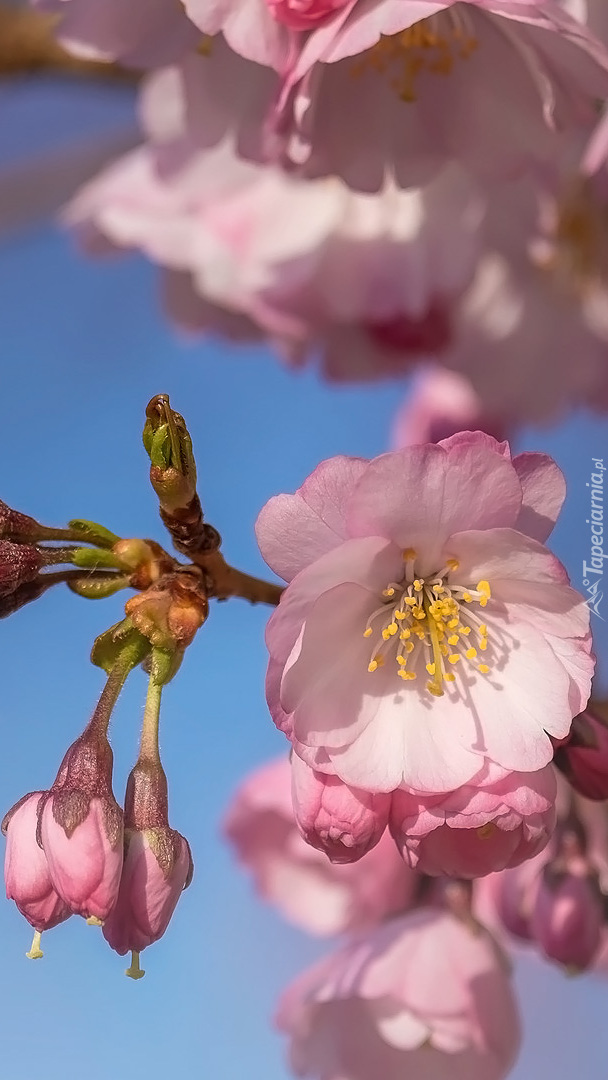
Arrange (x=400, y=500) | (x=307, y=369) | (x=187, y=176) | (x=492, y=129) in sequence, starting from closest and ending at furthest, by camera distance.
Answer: (x=400, y=500) → (x=492, y=129) → (x=187, y=176) → (x=307, y=369)

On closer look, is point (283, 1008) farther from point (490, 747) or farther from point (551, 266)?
point (551, 266)

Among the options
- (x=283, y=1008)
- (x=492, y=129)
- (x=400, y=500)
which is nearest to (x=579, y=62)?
(x=492, y=129)

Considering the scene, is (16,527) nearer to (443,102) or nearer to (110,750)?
(110,750)

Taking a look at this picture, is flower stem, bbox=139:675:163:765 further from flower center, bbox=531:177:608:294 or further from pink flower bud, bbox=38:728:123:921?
flower center, bbox=531:177:608:294

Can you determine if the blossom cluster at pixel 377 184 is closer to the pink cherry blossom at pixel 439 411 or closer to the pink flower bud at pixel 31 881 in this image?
the pink cherry blossom at pixel 439 411

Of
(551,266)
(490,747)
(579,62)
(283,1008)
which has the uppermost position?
(551,266)

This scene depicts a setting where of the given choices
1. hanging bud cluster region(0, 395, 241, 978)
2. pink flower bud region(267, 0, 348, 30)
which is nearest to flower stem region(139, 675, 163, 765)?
hanging bud cluster region(0, 395, 241, 978)

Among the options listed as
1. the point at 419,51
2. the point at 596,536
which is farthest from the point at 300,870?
the point at 419,51
